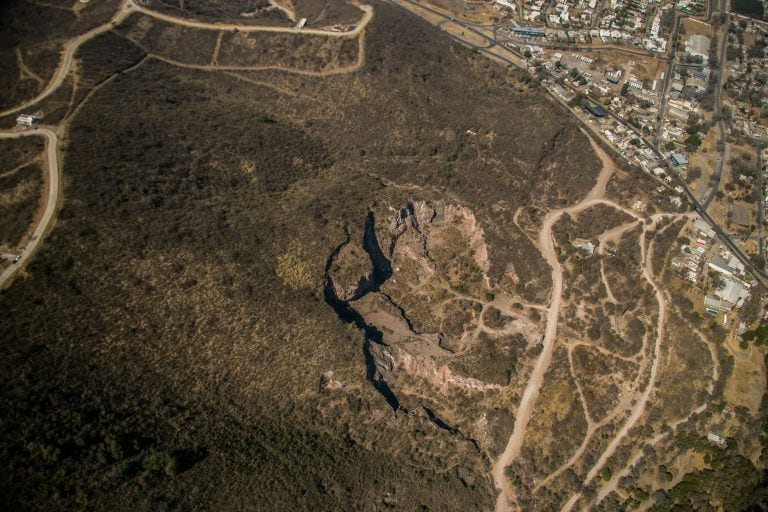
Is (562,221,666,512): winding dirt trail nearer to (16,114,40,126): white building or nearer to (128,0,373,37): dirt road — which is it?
(128,0,373,37): dirt road

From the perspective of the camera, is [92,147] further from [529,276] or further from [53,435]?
[529,276]

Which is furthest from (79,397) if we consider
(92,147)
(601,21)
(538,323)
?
(601,21)

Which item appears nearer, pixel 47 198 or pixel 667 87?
pixel 47 198

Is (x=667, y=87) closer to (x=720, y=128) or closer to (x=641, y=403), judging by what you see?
(x=720, y=128)

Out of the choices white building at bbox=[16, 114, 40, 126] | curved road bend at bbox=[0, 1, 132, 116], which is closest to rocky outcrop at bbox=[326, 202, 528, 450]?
white building at bbox=[16, 114, 40, 126]

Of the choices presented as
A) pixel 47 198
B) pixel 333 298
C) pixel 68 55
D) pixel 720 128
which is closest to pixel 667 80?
pixel 720 128

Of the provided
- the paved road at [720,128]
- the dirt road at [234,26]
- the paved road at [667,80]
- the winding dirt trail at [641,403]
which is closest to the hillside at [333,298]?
the winding dirt trail at [641,403]
